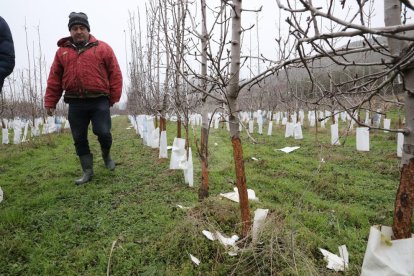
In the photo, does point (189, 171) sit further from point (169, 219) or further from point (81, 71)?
point (81, 71)

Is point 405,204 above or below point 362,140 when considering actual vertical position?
above

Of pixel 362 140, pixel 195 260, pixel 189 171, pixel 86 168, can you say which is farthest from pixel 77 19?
pixel 362 140

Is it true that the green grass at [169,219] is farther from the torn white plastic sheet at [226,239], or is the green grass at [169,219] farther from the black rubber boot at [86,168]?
the black rubber boot at [86,168]

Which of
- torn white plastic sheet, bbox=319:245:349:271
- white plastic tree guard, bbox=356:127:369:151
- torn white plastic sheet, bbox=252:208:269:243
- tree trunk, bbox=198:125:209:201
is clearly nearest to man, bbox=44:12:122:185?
tree trunk, bbox=198:125:209:201

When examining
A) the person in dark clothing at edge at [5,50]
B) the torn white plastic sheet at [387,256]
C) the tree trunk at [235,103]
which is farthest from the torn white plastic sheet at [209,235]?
the person in dark clothing at edge at [5,50]

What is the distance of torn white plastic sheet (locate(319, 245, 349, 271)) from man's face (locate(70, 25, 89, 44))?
135 inches

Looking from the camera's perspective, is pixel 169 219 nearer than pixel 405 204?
No

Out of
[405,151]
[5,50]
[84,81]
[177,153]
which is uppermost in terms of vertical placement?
[5,50]

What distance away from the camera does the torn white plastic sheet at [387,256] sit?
4.23 ft

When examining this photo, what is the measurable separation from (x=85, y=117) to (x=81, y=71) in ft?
1.92

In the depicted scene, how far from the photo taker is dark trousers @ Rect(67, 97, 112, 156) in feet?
11.3

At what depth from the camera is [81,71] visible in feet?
10.8

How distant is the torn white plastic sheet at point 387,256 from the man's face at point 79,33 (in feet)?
11.5

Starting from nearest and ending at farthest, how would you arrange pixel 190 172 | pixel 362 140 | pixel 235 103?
pixel 235 103 < pixel 190 172 < pixel 362 140
